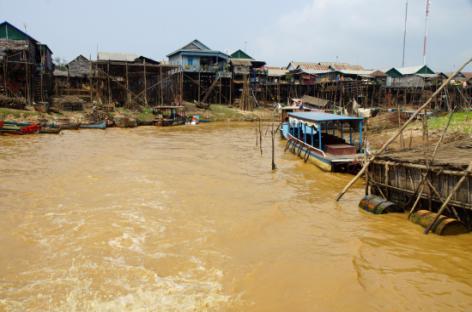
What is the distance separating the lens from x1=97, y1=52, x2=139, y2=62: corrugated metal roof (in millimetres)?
42259

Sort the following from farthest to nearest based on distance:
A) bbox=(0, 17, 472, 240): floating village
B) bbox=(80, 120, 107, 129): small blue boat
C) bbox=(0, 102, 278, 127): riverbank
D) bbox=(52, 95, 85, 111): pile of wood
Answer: bbox=(52, 95, 85, 111): pile of wood → bbox=(80, 120, 107, 129): small blue boat → bbox=(0, 102, 278, 127): riverbank → bbox=(0, 17, 472, 240): floating village

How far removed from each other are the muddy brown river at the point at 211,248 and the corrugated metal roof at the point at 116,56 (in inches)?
1117

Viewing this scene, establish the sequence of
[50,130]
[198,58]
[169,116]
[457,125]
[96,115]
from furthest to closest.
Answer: [198,58], [169,116], [96,115], [50,130], [457,125]

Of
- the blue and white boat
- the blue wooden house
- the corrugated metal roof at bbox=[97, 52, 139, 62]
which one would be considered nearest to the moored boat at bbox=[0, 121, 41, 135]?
the corrugated metal roof at bbox=[97, 52, 139, 62]

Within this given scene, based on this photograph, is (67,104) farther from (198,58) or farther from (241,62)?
(241,62)

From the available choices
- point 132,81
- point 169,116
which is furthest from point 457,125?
point 132,81

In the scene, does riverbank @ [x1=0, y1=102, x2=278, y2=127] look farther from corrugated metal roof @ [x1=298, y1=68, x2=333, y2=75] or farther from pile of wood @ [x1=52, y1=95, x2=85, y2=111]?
corrugated metal roof @ [x1=298, y1=68, x2=333, y2=75]

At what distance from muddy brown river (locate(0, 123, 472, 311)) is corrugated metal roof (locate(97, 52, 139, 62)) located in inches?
1117

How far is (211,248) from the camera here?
→ 896 centimetres

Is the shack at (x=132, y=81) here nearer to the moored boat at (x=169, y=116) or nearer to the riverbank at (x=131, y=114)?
the riverbank at (x=131, y=114)

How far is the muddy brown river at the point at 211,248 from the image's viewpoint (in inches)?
269

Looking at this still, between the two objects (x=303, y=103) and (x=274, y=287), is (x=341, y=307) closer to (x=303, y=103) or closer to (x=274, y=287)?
(x=274, y=287)

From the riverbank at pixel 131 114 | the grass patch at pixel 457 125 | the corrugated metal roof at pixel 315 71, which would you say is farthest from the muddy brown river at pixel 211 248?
the corrugated metal roof at pixel 315 71

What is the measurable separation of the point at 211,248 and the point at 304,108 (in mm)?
28406
